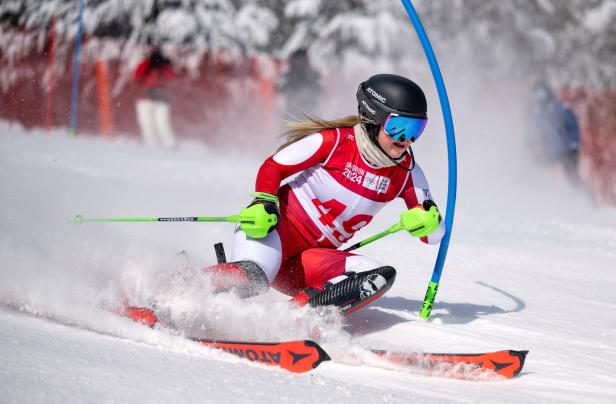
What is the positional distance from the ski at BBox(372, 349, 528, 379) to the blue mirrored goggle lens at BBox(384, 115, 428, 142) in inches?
43.0

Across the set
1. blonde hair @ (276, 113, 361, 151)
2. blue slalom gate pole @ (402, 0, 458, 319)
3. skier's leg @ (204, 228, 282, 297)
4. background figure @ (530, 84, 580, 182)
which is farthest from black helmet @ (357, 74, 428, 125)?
background figure @ (530, 84, 580, 182)

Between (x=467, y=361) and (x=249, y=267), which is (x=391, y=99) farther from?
(x=467, y=361)

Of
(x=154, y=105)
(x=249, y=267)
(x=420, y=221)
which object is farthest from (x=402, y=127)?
(x=154, y=105)

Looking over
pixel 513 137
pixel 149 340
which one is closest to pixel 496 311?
pixel 149 340

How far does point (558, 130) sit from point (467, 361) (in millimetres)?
10027

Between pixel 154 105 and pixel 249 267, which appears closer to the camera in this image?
pixel 249 267

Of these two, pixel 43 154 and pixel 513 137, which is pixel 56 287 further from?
pixel 513 137

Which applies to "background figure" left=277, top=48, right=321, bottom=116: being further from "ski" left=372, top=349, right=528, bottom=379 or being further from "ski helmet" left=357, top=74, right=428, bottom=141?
"ski" left=372, top=349, right=528, bottom=379

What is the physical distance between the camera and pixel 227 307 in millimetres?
3730

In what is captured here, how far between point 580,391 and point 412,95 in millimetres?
1579

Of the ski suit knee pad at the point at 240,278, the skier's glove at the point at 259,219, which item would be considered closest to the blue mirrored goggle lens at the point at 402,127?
the skier's glove at the point at 259,219

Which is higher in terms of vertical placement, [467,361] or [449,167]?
[449,167]

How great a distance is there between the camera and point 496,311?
509cm

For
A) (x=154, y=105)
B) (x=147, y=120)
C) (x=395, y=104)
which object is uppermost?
(x=154, y=105)
